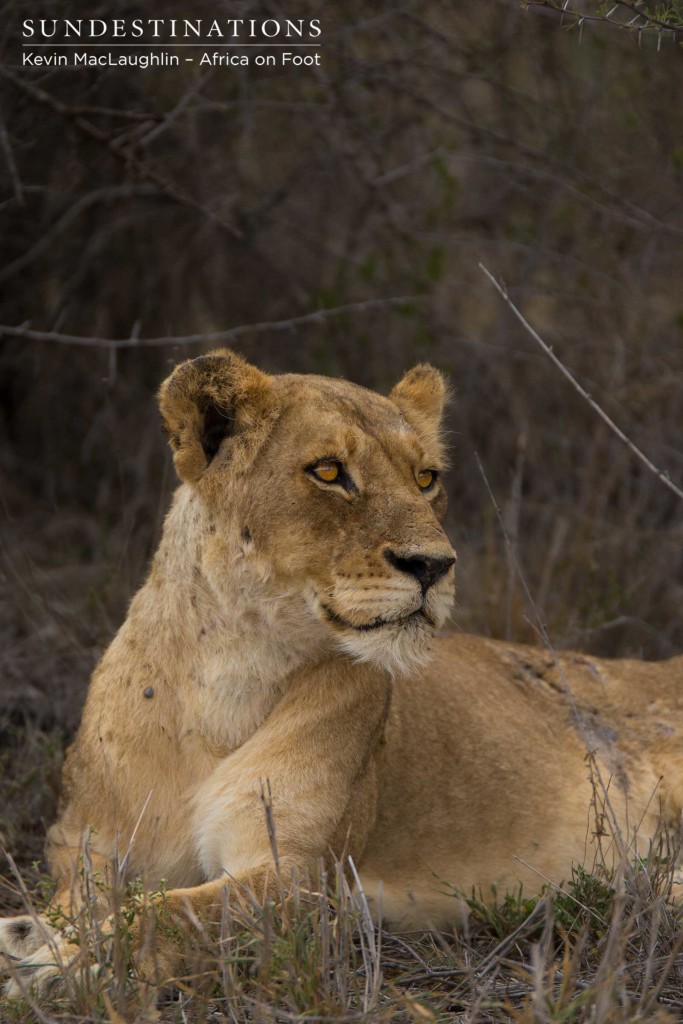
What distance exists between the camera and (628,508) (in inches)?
293

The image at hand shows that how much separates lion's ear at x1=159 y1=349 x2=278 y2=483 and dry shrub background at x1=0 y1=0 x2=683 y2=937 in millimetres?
3555

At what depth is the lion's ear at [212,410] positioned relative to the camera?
3438mm

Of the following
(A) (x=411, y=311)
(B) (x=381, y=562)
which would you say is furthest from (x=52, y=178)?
(B) (x=381, y=562)

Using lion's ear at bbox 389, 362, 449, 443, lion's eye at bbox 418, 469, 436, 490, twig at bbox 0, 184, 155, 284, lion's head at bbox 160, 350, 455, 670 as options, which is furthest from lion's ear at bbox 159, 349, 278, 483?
twig at bbox 0, 184, 155, 284

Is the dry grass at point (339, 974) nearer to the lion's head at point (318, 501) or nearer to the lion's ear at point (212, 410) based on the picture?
the lion's head at point (318, 501)

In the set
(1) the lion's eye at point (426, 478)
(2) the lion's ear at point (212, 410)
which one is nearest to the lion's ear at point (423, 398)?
(1) the lion's eye at point (426, 478)

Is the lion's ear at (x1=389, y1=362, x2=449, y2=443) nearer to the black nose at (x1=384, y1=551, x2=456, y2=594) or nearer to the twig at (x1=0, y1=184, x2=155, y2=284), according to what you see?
the black nose at (x1=384, y1=551, x2=456, y2=594)

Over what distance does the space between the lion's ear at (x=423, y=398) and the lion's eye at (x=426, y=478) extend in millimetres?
257

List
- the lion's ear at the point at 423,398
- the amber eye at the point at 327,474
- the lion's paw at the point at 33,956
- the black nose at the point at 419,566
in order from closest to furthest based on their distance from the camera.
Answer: the lion's paw at the point at 33,956 → the black nose at the point at 419,566 → the amber eye at the point at 327,474 → the lion's ear at the point at 423,398

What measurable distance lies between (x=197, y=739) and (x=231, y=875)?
1.46 ft

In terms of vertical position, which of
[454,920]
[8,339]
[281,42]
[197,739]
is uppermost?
[281,42]

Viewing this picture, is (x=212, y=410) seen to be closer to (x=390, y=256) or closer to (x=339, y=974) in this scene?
(x=339, y=974)

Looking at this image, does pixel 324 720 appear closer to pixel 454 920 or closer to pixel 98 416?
pixel 454 920

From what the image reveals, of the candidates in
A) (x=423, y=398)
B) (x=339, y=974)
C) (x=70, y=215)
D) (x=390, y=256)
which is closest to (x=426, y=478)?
(x=423, y=398)
